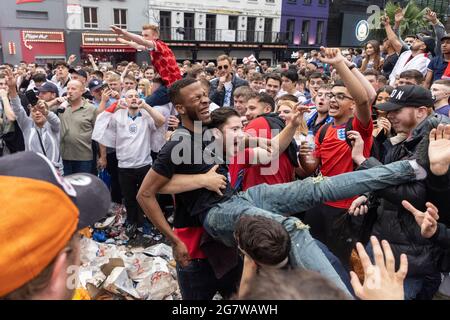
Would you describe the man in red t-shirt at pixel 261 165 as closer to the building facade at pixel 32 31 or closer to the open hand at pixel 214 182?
the open hand at pixel 214 182

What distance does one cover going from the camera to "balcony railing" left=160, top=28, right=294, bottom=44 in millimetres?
27891

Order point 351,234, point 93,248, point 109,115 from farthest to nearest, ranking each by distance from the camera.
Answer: point 109,115 < point 93,248 < point 351,234

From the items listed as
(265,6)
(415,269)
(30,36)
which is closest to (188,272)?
(415,269)

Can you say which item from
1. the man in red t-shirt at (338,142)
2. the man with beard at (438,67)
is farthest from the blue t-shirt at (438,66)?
the man in red t-shirt at (338,142)

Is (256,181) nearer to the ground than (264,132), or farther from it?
nearer to the ground

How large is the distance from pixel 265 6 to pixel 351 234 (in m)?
31.6

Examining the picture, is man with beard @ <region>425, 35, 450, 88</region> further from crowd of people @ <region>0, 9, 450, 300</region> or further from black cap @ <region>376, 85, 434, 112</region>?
black cap @ <region>376, 85, 434, 112</region>

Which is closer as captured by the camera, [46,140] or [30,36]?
[46,140]

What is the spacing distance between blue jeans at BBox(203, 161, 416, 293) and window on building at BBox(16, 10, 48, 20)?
25653 mm

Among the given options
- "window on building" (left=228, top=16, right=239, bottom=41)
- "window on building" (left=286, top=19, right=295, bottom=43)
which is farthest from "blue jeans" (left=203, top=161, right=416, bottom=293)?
"window on building" (left=286, top=19, right=295, bottom=43)

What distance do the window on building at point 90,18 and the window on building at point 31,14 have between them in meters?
2.48

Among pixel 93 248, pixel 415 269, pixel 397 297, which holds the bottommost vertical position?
pixel 93 248
